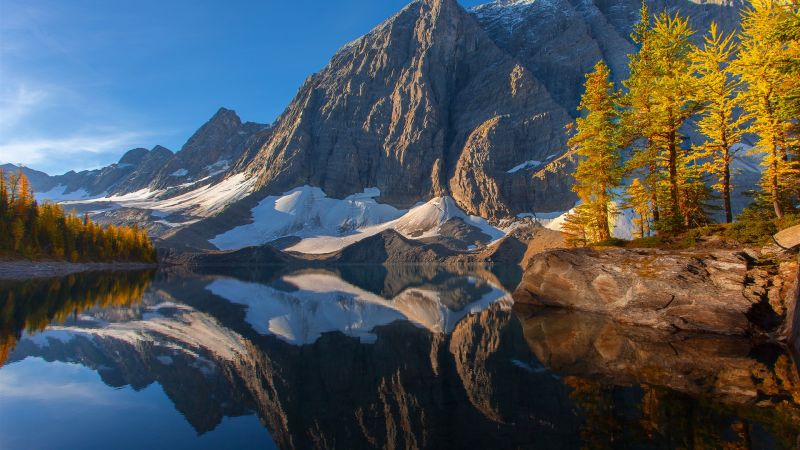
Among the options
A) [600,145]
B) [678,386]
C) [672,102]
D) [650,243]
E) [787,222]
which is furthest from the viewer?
[600,145]

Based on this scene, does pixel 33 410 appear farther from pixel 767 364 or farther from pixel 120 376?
pixel 767 364

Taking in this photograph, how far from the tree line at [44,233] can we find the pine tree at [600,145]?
9838 centimetres

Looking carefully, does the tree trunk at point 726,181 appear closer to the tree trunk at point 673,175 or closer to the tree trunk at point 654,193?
the tree trunk at point 673,175

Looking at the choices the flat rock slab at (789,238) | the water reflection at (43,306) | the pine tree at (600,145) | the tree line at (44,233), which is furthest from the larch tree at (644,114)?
the tree line at (44,233)

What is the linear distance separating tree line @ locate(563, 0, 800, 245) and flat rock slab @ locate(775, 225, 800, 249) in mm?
4596

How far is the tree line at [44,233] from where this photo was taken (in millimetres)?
82438

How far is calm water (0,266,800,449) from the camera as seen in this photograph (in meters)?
10.6

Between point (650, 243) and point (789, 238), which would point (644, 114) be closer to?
point (650, 243)

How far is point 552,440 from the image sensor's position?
10203mm

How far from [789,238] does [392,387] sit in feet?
67.8

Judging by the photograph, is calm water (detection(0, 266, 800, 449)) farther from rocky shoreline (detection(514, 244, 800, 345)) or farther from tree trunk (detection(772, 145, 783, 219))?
tree trunk (detection(772, 145, 783, 219))

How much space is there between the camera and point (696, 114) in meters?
27.6

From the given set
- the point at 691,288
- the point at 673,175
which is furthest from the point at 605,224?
the point at 691,288

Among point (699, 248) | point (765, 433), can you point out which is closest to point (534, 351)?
point (765, 433)
